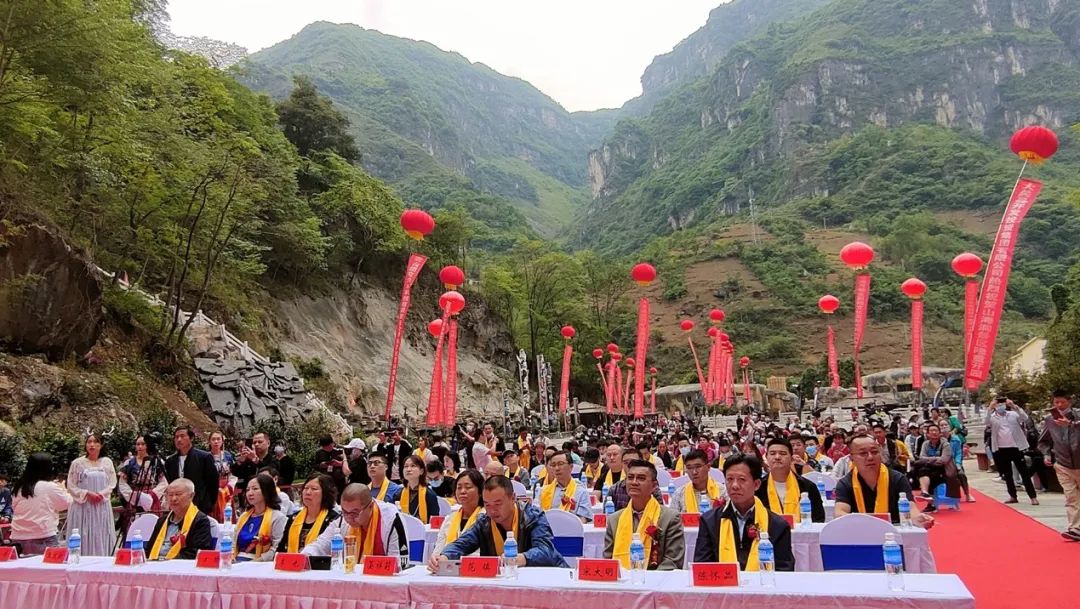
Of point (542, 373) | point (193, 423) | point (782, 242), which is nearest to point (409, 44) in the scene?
point (782, 242)

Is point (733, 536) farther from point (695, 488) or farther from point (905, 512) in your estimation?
point (695, 488)

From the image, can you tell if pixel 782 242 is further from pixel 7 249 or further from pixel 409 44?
pixel 409 44

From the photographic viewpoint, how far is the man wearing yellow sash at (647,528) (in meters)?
3.88

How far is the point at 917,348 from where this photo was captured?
18656mm

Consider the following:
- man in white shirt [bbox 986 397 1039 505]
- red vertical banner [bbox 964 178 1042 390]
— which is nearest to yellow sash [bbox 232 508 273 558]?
man in white shirt [bbox 986 397 1039 505]

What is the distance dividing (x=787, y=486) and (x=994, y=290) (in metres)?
7.41

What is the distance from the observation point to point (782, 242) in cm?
8106

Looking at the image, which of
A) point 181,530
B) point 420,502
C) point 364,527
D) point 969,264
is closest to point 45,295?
point 420,502

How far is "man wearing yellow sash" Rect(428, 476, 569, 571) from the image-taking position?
3.90 m

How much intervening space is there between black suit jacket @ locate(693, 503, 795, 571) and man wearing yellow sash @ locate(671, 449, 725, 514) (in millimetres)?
2076

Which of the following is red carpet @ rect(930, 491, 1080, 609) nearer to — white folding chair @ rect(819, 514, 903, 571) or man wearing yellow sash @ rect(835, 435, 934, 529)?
man wearing yellow sash @ rect(835, 435, 934, 529)

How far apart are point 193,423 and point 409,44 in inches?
7358

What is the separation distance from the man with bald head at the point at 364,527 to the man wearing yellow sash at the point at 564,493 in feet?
6.72

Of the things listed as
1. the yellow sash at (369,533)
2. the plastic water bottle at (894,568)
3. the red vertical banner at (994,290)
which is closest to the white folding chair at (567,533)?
the yellow sash at (369,533)
